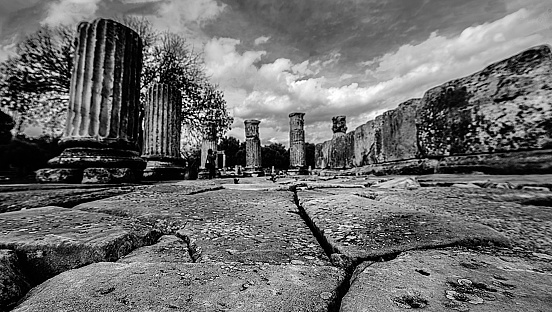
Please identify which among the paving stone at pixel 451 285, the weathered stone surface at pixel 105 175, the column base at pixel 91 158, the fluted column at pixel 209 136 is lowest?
the paving stone at pixel 451 285

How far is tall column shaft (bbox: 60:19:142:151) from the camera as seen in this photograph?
124 inches

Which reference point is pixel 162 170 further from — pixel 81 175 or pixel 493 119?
pixel 493 119

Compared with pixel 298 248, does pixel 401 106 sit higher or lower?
higher

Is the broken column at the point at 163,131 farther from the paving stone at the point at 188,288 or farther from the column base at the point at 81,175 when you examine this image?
the paving stone at the point at 188,288

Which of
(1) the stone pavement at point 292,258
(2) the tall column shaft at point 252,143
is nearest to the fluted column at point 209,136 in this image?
(2) the tall column shaft at point 252,143

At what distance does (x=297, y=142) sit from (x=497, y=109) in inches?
492

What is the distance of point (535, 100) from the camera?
1.74 metres

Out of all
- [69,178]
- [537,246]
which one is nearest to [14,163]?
[69,178]

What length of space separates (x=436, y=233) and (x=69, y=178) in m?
3.54

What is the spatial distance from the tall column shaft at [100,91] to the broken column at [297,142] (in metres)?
11.1

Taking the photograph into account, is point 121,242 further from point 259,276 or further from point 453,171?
point 453,171

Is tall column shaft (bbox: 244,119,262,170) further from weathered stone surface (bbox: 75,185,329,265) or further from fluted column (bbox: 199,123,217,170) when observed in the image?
weathered stone surface (bbox: 75,185,329,265)

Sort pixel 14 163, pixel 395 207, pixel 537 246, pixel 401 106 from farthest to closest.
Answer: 1. pixel 14 163
2. pixel 401 106
3. pixel 395 207
4. pixel 537 246

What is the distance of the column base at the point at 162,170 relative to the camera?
5477 millimetres
